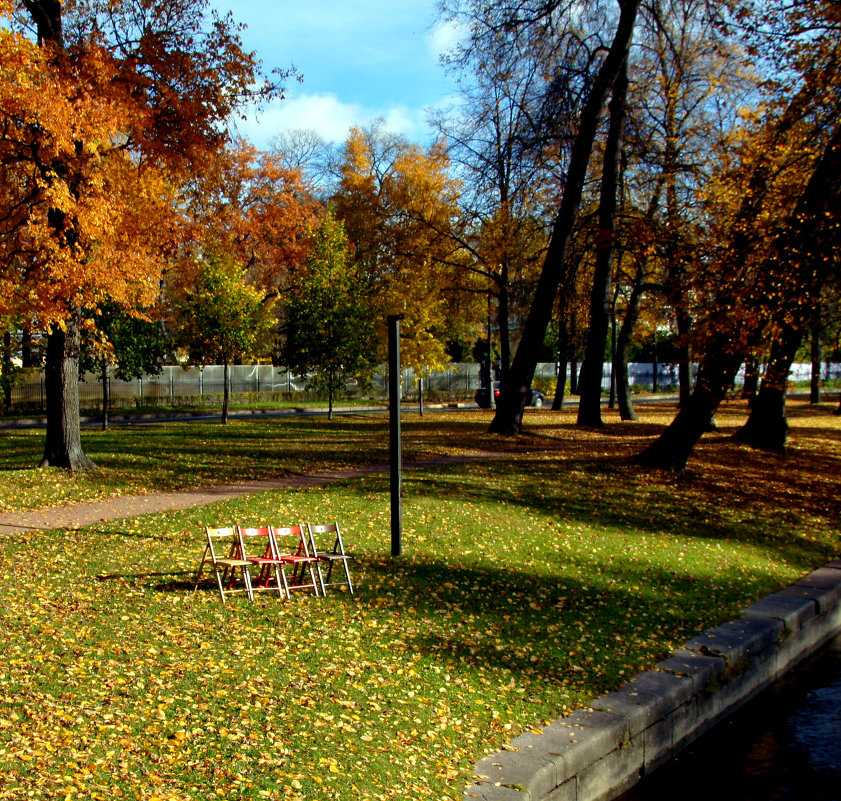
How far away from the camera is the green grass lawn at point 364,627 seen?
5.11 meters

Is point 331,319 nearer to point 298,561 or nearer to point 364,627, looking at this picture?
point 298,561

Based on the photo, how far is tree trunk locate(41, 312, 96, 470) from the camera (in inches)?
599

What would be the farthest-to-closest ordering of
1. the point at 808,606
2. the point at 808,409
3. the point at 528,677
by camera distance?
the point at 808,409 → the point at 808,606 → the point at 528,677

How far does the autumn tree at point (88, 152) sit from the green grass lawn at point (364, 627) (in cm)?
318

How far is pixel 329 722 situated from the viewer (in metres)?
5.70

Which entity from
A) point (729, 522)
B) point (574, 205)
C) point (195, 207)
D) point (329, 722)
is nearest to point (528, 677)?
point (329, 722)

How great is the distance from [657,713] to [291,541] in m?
5.42

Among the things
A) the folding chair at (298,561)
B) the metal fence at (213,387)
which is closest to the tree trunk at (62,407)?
the folding chair at (298,561)

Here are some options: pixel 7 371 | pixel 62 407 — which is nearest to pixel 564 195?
pixel 62 407

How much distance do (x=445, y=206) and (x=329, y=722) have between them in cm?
2971

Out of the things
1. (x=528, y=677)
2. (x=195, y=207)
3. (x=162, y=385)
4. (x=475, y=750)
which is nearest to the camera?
(x=475, y=750)

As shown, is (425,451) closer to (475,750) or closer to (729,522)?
(729,522)

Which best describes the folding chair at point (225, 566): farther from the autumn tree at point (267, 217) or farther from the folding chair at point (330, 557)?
the autumn tree at point (267, 217)

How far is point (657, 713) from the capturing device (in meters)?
6.73
